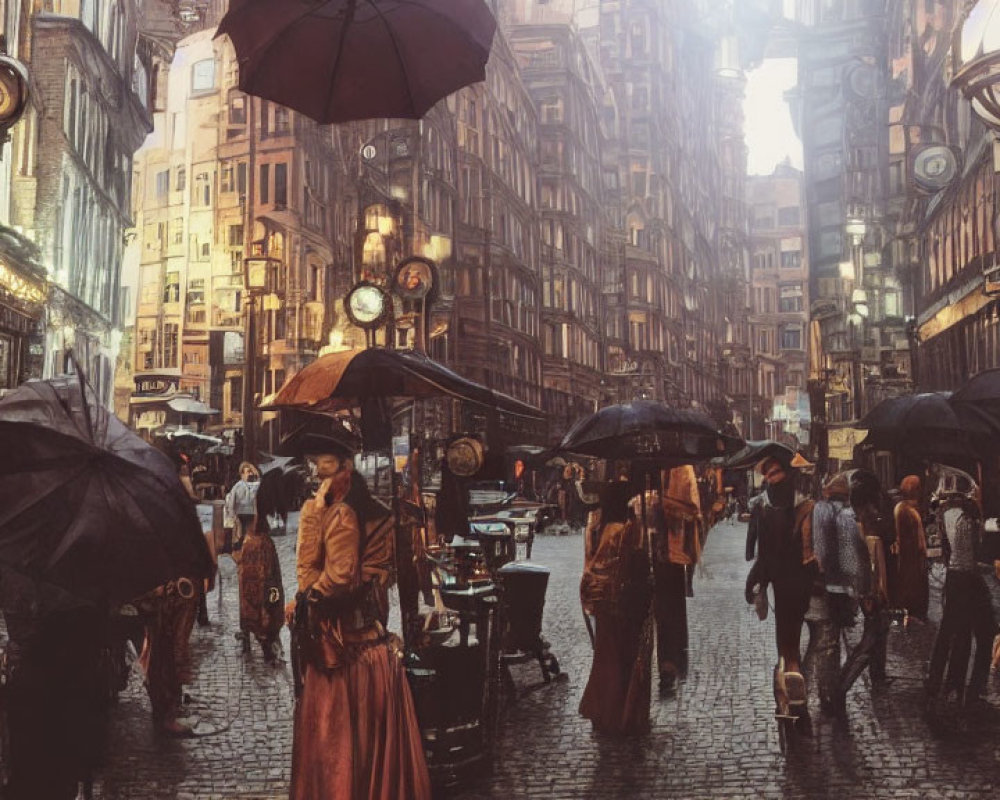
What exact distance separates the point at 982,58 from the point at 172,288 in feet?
106

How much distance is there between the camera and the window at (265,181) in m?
40.4

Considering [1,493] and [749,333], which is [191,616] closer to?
[1,493]

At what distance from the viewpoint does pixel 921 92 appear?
2464cm

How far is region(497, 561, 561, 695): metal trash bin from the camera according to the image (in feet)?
30.5

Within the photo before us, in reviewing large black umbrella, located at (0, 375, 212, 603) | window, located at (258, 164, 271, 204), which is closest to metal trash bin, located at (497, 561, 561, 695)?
large black umbrella, located at (0, 375, 212, 603)

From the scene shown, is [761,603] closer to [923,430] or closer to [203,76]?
[923,430]

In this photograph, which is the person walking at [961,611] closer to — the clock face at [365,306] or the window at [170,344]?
the clock face at [365,306]

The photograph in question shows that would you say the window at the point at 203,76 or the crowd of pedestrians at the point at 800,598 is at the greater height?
the window at the point at 203,76

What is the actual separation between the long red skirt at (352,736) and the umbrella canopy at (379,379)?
7.63 feet

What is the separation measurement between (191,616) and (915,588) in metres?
6.31

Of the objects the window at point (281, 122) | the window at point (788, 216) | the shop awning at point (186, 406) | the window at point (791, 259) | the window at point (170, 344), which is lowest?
the shop awning at point (186, 406)

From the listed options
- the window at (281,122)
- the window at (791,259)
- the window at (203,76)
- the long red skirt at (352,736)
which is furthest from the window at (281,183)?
the window at (791,259)

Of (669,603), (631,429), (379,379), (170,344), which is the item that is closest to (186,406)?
(170,344)

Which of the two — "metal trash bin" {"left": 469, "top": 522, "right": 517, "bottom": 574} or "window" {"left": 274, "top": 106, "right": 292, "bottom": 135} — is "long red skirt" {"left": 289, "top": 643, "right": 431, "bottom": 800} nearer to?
"metal trash bin" {"left": 469, "top": 522, "right": 517, "bottom": 574}
